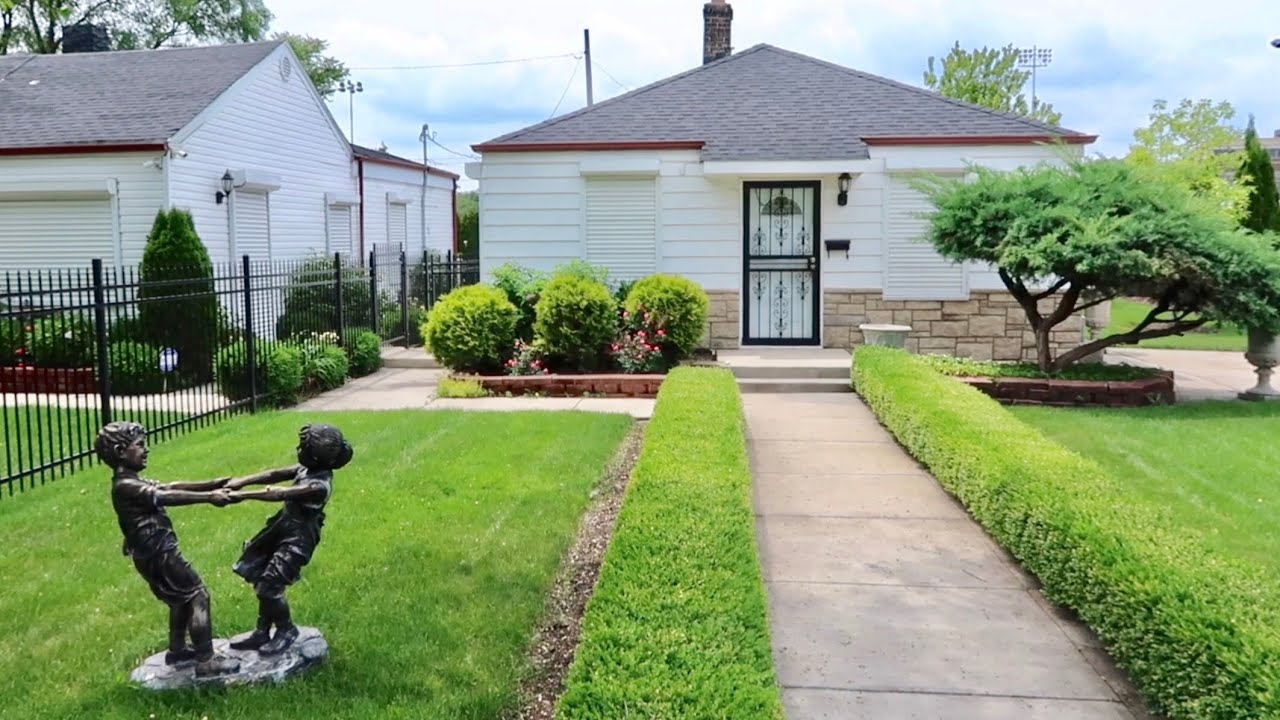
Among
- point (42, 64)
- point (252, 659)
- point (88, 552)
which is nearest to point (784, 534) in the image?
point (252, 659)

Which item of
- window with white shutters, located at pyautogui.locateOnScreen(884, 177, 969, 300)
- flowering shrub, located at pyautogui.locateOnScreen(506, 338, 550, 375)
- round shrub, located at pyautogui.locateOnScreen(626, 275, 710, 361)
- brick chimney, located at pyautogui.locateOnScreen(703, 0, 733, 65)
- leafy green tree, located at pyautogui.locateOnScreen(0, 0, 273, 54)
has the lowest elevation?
flowering shrub, located at pyautogui.locateOnScreen(506, 338, 550, 375)

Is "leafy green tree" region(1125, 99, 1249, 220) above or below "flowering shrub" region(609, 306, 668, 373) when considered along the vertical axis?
above

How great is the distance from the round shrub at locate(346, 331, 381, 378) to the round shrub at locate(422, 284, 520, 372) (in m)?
1.38

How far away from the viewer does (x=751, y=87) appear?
568 inches

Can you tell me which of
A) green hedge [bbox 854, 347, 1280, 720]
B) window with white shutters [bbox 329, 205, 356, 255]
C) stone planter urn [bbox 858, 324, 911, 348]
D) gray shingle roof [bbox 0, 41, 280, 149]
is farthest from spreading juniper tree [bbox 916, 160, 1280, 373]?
window with white shutters [bbox 329, 205, 356, 255]

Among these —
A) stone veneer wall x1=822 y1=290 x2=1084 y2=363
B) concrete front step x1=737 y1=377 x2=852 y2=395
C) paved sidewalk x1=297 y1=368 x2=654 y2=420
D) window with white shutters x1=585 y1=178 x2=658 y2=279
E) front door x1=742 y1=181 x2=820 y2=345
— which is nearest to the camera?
paved sidewalk x1=297 y1=368 x2=654 y2=420

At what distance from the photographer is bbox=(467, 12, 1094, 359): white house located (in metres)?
12.9

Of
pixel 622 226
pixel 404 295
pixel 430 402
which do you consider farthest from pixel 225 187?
pixel 430 402

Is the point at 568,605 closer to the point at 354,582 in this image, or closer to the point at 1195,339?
the point at 354,582

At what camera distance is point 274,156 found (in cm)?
1672

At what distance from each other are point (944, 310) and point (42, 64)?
15.2 m

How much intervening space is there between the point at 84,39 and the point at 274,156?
5962mm

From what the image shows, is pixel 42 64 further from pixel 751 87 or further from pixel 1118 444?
pixel 1118 444

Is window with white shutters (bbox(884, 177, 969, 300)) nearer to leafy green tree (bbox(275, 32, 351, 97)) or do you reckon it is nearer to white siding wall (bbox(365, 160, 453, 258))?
white siding wall (bbox(365, 160, 453, 258))
